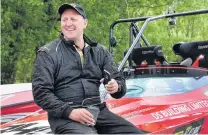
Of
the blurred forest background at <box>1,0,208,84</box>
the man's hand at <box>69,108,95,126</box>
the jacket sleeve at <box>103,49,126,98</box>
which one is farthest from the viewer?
the blurred forest background at <box>1,0,208,84</box>

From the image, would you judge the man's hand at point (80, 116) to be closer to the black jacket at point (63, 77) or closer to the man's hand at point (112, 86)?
the black jacket at point (63, 77)

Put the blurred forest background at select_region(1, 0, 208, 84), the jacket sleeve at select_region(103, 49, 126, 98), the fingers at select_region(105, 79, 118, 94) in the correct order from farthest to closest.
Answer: the blurred forest background at select_region(1, 0, 208, 84) → the jacket sleeve at select_region(103, 49, 126, 98) → the fingers at select_region(105, 79, 118, 94)

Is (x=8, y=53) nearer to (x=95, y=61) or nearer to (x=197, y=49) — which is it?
(x=197, y=49)

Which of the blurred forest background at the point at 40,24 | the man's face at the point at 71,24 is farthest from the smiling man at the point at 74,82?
the blurred forest background at the point at 40,24

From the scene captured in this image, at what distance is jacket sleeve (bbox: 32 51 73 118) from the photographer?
10.4 ft

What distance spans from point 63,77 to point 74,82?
0.27ft

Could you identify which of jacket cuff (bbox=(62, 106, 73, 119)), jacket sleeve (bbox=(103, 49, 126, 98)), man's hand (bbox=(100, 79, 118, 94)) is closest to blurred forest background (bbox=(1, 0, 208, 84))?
jacket sleeve (bbox=(103, 49, 126, 98))

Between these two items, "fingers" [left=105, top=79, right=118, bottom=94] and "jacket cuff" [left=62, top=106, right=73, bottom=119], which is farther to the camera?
"fingers" [left=105, top=79, right=118, bottom=94]

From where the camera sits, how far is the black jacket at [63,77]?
Result: 126 inches

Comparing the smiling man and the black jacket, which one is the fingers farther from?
the black jacket

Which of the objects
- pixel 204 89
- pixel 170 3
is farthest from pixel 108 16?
pixel 204 89

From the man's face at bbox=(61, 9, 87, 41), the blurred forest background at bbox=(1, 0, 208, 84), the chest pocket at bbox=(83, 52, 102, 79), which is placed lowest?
the blurred forest background at bbox=(1, 0, 208, 84)

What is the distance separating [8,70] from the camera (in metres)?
15.5

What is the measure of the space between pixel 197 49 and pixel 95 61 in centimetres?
316
